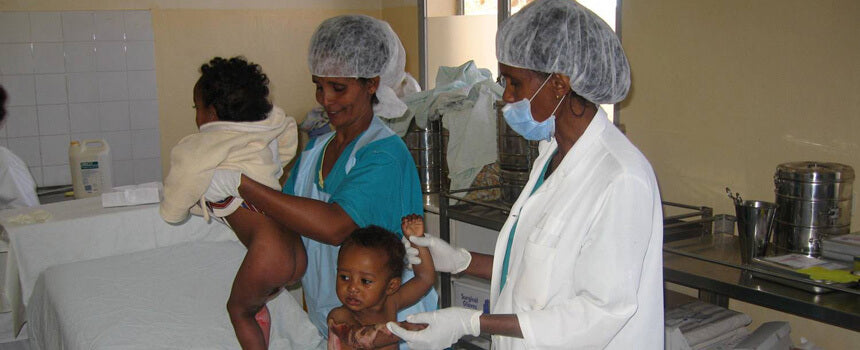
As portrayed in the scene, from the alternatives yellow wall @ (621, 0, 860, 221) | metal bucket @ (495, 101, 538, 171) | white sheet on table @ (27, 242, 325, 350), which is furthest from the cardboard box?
yellow wall @ (621, 0, 860, 221)

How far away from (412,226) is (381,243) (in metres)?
0.09

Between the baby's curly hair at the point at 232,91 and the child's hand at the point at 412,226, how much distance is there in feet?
1.76

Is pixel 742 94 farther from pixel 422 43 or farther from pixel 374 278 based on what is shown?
pixel 422 43

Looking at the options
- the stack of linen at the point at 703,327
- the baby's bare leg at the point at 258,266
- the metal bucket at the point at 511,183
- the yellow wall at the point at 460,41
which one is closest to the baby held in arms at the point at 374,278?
the baby's bare leg at the point at 258,266

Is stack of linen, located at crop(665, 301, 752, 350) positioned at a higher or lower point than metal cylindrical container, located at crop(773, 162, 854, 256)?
lower

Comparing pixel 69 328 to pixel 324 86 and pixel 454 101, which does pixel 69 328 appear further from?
pixel 454 101

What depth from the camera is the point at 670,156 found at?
2.73 m

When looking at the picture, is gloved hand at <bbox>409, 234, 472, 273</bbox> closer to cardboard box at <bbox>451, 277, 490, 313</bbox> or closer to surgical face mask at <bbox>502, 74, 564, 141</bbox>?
surgical face mask at <bbox>502, 74, 564, 141</bbox>

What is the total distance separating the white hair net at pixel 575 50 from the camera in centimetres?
127

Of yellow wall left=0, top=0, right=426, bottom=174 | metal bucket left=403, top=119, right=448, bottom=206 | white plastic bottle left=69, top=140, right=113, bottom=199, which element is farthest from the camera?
yellow wall left=0, top=0, right=426, bottom=174

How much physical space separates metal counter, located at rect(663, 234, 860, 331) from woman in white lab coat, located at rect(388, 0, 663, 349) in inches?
26.1

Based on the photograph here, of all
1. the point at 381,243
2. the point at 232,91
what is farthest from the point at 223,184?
the point at 381,243

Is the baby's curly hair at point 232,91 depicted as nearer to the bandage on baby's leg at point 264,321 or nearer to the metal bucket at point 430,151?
the bandage on baby's leg at point 264,321

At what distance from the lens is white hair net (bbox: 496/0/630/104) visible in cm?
127
